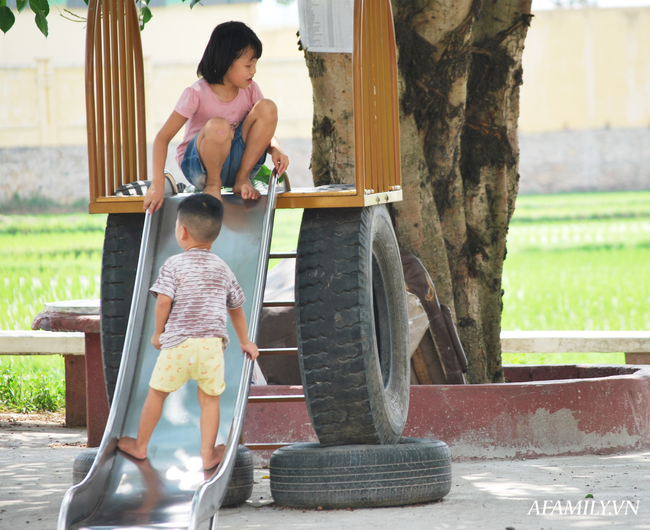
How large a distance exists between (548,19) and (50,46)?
43.0 ft

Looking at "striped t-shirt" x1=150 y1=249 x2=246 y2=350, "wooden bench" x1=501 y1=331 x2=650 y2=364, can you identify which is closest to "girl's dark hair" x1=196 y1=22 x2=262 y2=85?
"striped t-shirt" x1=150 y1=249 x2=246 y2=350

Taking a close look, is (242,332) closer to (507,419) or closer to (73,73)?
(507,419)

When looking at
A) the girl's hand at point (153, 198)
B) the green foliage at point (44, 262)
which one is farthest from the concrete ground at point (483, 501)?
the green foliage at point (44, 262)

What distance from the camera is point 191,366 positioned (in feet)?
10.2

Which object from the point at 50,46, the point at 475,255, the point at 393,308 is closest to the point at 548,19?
the point at 50,46

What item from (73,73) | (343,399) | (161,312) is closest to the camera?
(161,312)

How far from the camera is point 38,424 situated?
611 centimetres

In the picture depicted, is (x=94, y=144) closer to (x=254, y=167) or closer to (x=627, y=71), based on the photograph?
(x=254, y=167)

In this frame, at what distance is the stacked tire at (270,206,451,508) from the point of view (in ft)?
10.9

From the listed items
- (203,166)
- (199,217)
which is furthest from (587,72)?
(199,217)

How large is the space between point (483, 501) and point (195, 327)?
1.39 meters

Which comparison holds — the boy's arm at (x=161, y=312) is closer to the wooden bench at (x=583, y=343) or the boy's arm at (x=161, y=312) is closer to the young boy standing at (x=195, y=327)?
the young boy standing at (x=195, y=327)

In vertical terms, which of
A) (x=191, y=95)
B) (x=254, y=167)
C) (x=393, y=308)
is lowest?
(x=393, y=308)

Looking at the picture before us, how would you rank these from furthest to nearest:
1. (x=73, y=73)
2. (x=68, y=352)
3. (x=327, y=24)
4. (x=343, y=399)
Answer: (x=73, y=73)
(x=68, y=352)
(x=327, y=24)
(x=343, y=399)
